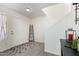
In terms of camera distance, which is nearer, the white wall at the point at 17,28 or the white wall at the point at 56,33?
the white wall at the point at 17,28

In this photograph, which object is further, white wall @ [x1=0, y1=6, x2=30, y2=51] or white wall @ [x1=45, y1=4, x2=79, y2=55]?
white wall @ [x1=45, y1=4, x2=79, y2=55]

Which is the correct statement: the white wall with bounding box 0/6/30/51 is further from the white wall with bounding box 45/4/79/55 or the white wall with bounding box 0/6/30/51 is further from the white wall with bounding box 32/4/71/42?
the white wall with bounding box 45/4/79/55

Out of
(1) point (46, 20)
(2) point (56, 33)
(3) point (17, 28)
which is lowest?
(2) point (56, 33)

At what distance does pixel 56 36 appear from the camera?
2643 mm

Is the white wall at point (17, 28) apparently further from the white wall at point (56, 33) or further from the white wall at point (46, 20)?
the white wall at point (56, 33)

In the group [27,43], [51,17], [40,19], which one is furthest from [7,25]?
[51,17]

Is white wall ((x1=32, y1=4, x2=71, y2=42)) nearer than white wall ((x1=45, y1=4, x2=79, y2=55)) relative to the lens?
Yes

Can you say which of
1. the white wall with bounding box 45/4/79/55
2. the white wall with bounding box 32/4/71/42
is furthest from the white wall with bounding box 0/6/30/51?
the white wall with bounding box 45/4/79/55

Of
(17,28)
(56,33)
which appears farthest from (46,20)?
(56,33)

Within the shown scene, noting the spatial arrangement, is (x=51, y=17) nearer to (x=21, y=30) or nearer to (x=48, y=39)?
(x=21, y=30)

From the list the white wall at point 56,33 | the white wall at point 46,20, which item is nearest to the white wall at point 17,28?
the white wall at point 46,20

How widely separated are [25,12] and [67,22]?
4.28ft

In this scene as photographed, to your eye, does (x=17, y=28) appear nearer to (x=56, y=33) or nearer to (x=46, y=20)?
(x=46, y=20)

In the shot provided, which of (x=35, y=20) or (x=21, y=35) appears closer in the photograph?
(x=35, y=20)
